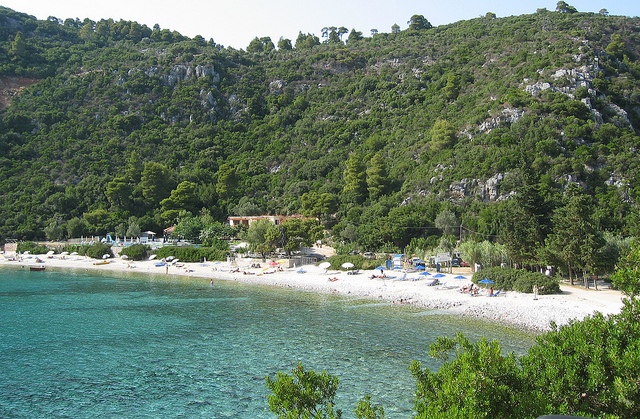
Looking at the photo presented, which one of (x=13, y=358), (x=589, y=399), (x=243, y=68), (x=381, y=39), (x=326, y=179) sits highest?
(x=381, y=39)

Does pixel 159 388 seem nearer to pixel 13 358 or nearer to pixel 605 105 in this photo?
pixel 13 358

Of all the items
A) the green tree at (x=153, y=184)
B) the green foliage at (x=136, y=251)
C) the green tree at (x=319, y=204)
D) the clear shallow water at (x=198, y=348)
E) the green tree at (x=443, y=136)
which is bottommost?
the clear shallow water at (x=198, y=348)

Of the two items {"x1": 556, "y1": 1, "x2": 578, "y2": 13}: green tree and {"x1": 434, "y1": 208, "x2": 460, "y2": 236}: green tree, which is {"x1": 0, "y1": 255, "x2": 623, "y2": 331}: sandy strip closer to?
{"x1": 434, "y1": 208, "x2": 460, "y2": 236}: green tree

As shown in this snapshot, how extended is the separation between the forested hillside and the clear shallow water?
1585cm

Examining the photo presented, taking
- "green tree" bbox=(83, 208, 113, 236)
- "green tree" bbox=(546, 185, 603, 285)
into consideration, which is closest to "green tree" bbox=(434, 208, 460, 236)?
"green tree" bbox=(546, 185, 603, 285)

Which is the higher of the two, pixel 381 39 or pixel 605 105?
pixel 381 39

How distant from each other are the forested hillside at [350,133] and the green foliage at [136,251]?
10857 millimetres

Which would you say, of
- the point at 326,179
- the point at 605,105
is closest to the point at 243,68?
the point at 326,179

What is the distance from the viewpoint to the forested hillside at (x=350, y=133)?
53.6 metres

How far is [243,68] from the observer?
114 metres

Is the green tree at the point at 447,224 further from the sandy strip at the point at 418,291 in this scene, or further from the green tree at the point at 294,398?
the green tree at the point at 294,398

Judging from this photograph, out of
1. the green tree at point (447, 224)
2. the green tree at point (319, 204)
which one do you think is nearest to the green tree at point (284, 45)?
the green tree at point (319, 204)

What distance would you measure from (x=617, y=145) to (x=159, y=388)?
58146 mm

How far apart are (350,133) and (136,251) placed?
4573 centimetres
